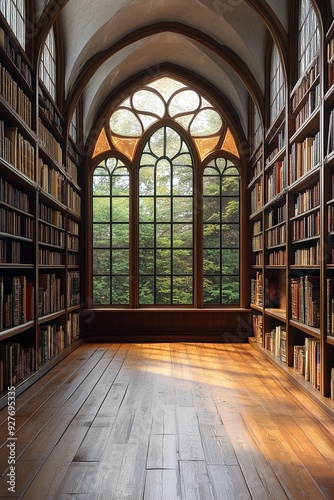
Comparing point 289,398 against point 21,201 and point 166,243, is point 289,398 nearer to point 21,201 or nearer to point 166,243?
point 21,201

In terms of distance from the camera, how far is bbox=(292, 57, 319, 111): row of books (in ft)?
15.3

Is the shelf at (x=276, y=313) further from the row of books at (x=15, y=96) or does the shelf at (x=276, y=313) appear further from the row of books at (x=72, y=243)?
the row of books at (x=15, y=96)

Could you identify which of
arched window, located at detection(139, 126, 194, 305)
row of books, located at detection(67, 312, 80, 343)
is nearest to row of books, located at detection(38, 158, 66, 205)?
row of books, located at detection(67, 312, 80, 343)

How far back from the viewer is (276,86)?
22.0 ft

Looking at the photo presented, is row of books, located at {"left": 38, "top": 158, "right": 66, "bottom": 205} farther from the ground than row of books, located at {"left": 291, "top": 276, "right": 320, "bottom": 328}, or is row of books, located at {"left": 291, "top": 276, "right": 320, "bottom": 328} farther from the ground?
row of books, located at {"left": 38, "top": 158, "right": 66, "bottom": 205}

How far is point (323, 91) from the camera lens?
416cm

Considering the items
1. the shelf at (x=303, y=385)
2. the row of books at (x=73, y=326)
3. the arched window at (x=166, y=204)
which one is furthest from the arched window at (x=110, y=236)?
the shelf at (x=303, y=385)

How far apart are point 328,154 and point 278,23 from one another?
2.50 m

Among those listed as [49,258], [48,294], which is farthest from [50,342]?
[49,258]

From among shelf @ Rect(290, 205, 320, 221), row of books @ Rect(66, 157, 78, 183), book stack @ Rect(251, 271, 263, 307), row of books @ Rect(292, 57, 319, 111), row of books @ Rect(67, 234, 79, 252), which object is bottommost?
book stack @ Rect(251, 271, 263, 307)

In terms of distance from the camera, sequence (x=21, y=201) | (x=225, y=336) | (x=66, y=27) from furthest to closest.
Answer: (x=225, y=336) → (x=66, y=27) → (x=21, y=201)

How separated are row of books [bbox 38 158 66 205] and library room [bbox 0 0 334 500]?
4cm

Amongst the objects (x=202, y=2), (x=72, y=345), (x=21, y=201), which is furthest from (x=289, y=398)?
(x=202, y=2)

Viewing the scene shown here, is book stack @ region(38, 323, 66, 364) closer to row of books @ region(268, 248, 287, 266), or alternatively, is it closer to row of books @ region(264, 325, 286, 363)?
row of books @ region(264, 325, 286, 363)
